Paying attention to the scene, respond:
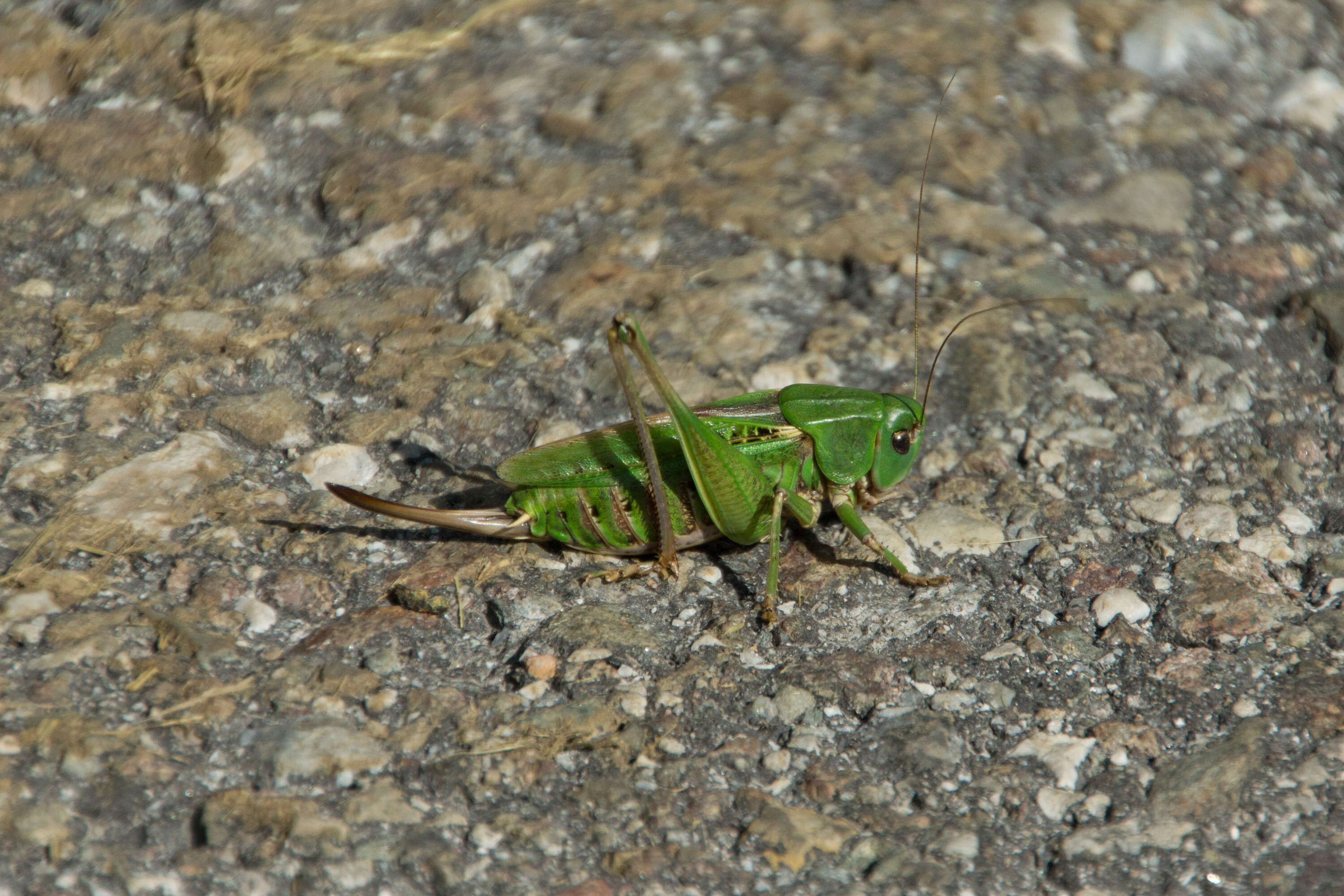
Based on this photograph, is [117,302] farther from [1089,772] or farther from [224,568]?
[1089,772]

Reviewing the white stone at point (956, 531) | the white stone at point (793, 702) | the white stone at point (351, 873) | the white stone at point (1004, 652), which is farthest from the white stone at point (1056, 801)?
the white stone at point (351, 873)

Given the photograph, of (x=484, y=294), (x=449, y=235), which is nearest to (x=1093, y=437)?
(x=484, y=294)

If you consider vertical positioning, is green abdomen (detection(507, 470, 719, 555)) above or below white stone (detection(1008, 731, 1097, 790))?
above

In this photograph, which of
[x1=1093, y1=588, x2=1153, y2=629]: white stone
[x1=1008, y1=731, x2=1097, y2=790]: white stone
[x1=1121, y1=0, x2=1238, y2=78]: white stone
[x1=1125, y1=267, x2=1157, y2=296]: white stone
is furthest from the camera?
[x1=1121, y1=0, x2=1238, y2=78]: white stone

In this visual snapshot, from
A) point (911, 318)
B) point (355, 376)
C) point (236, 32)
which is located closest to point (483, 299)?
point (355, 376)

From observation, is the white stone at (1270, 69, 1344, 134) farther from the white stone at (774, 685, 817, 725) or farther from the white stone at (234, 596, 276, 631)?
the white stone at (234, 596, 276, 631)

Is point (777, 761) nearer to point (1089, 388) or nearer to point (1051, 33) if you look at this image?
point (1089, 388)

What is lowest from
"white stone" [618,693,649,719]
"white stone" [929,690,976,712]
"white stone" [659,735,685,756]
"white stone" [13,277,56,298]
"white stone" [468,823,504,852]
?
"white stone" [929,690,976,712]

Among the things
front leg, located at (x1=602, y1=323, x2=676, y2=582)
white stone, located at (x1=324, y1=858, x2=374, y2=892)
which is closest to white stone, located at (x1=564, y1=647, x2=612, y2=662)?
front leg, located at (x1=602, y1=323, x2=676, y2=582)
